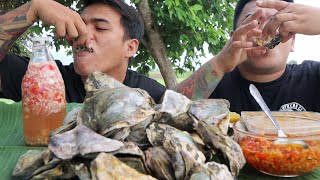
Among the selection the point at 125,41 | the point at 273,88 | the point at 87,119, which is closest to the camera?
the point at 87,119

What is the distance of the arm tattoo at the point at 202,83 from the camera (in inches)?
80.7

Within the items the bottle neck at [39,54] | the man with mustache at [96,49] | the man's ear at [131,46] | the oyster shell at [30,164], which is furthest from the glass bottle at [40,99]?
the man's ear at [131,46]

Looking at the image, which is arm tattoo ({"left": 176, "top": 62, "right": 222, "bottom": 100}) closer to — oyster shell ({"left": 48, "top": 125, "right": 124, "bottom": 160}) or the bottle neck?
the bottle neck

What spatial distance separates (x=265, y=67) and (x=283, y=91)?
0.27 meters

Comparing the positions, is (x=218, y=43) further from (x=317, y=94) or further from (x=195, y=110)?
(x=195, y=110)

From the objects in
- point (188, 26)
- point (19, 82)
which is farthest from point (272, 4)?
point (188, 26)

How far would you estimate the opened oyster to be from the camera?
1775mm

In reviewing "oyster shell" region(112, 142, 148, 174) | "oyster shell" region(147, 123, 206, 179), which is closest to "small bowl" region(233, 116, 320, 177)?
"oyster shell" region(147, 123, 206, 179)

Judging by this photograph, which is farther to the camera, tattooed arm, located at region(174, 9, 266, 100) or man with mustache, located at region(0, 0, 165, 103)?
man with mustache, located at region(0, 0, 165, 103)

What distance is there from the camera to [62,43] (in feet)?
14.2

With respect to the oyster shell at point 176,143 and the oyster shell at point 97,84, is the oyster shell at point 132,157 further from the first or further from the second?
the oyster shell at point 97,84

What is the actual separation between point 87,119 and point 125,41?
1574 millimetres

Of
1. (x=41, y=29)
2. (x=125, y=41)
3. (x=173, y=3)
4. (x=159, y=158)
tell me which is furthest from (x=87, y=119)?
(x=41, y=29)

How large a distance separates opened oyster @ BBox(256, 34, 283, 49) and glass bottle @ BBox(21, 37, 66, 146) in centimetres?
104
